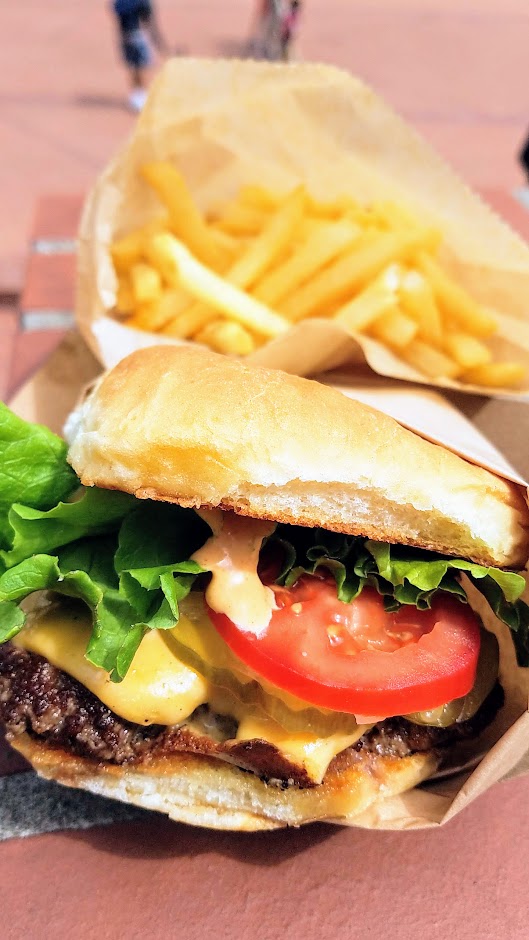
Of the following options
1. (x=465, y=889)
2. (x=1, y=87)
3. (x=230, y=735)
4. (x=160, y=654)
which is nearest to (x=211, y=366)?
(x=160, y=654)

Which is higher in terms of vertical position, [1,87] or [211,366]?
[211,366]

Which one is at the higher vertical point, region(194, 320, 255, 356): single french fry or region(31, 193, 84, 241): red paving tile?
region(194, 320, 255, 356): single french fry

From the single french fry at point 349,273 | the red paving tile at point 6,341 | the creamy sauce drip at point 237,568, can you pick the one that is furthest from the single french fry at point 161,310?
the creamy sauce drip at point 237,568

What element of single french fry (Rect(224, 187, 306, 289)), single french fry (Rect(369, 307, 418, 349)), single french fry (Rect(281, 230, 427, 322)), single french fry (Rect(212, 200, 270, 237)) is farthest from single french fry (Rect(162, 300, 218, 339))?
single french fry (Rect(369, 307, 418, 349))

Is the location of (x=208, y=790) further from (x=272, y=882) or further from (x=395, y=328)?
(x=395, y=328)

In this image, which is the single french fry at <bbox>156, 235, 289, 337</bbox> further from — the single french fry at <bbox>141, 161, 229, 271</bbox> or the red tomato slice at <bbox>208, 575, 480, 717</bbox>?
the red tomato slice at <bbox>208, 575, 480, 717</bbox>

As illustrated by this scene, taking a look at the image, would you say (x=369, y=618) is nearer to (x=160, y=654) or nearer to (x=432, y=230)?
(x=160, y=654)

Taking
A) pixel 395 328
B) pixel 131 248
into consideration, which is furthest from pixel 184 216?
pixel 395 328
